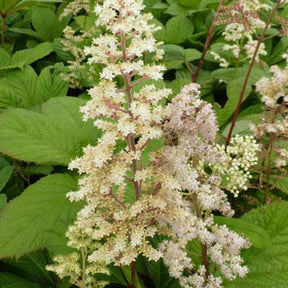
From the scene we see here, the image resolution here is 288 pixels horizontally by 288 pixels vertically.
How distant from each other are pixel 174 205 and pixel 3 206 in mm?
873

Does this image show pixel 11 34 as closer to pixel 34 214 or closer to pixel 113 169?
pixel 34 214

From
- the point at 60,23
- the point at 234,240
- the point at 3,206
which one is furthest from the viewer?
the point at 60,23

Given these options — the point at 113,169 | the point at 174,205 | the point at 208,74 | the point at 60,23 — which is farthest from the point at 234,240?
the point at 60,23

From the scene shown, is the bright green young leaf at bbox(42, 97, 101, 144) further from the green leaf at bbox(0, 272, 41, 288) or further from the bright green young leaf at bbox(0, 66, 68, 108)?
the green leaf at bbox(0, 272, 41, 288)

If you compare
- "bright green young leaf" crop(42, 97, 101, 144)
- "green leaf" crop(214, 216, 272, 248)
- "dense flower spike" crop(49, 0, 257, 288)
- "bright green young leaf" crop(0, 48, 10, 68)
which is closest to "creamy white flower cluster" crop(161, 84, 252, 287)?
"dense flower spike" crop(49, 0, 257, 288)

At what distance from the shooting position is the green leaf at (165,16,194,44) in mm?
3424

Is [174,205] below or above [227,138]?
above

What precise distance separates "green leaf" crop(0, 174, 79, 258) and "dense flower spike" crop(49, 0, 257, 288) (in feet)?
1.26

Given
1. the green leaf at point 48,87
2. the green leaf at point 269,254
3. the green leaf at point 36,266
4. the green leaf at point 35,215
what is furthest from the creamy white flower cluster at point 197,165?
the green leaf at point 48,87

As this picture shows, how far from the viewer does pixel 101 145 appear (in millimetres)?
1288

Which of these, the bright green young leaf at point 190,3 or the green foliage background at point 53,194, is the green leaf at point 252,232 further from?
the bright green young leaf at point 190,3

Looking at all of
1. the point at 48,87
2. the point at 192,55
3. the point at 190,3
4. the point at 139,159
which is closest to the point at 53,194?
the point at 139,159

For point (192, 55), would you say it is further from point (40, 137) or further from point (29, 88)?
point (40, 137)

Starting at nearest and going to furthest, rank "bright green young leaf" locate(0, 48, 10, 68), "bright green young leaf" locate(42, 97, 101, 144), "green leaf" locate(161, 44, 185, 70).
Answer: "bright green young leaf" locate(42, 97, 101, 144)
"green leaf" locate(161, 44, 185, 70)
"bright green young leaf" locate(0, 48, 10, 68)
